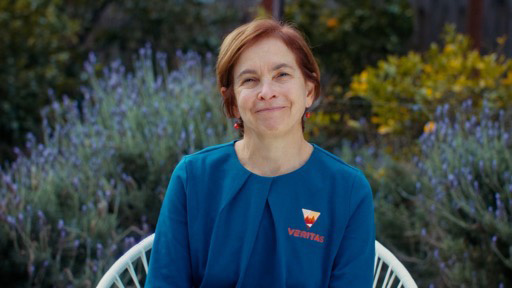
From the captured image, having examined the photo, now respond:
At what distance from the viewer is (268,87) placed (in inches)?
61.1

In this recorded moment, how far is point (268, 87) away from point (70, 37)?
4.95 meters

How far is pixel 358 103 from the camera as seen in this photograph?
183 inches

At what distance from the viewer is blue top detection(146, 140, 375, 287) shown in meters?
1.58

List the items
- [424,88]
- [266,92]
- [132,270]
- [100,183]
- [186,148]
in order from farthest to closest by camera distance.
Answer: [424,88]
[186,148]
[100,183]
[132,270]
[266,92]

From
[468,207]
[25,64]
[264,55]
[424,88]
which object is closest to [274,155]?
[264,55]

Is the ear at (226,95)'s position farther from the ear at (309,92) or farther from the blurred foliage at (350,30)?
the blurred foliage at (350,30)

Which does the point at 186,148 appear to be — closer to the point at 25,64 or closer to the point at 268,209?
the point at 268,209

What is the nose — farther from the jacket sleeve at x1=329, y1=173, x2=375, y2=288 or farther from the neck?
the jacket sleeve at x1=329, y1=173, x2=375, y2=288

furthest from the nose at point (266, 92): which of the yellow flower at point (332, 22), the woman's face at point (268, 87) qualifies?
the yellow flower at point (332, 22)

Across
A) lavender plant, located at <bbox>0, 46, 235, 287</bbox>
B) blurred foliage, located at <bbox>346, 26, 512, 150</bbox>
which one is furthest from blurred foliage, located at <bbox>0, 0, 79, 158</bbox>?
blurred foliage, located at <bbox>346, 26, 512, 150</bbox>

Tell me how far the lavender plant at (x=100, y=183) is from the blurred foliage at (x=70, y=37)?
1310 millimetres

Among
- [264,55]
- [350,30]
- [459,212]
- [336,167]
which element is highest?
[350,30]

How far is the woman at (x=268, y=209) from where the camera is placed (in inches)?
62.0

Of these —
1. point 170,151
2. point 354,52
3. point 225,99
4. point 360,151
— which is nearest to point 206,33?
point 354,52
